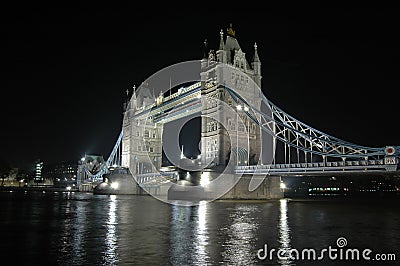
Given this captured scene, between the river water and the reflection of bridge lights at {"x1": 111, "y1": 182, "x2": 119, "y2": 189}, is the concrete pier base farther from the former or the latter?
the river water

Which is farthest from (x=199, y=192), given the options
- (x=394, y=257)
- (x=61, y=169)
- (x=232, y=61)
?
(x=61, y=169)

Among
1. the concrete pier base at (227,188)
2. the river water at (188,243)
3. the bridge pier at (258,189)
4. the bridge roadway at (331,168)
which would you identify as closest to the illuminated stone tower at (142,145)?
the concrete pier base at (227,188)

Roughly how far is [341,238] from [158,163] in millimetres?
68914

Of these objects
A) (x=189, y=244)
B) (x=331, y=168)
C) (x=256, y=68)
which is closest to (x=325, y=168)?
(x=331, y=168)

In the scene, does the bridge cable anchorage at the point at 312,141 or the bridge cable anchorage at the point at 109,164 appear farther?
the bridge cable anchorage at the point at 109,164

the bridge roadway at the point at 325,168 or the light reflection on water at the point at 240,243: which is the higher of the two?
the bridge roadway at the point at 325,168

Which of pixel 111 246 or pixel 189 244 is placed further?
pixel 189 244

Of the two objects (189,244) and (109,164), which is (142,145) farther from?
(189,244)

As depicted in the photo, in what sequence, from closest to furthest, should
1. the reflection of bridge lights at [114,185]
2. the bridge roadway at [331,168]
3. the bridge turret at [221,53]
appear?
the bridge roadway at [331,168] → the bridge turret at [221,53] → the reflection of bridge lights at [114,185]

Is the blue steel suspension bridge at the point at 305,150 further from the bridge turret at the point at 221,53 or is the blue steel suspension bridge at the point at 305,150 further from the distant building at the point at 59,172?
the distant building at the point at 59,172

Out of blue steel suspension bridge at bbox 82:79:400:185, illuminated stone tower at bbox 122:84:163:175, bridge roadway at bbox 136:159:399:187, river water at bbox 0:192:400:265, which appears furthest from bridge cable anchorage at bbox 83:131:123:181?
river water at bbox 0:192:400:265

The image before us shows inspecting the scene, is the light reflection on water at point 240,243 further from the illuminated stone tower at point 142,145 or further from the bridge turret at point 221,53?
the illuminated stone tower at point 142,145

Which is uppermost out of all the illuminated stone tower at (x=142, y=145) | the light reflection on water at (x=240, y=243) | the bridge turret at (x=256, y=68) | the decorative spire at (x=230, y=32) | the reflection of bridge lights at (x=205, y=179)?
the decorative spire at (x=230, y=32)

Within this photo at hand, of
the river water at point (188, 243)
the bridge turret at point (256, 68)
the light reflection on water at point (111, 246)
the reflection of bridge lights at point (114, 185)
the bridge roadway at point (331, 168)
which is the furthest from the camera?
the reflection of bridge lights at point (114, 185)
